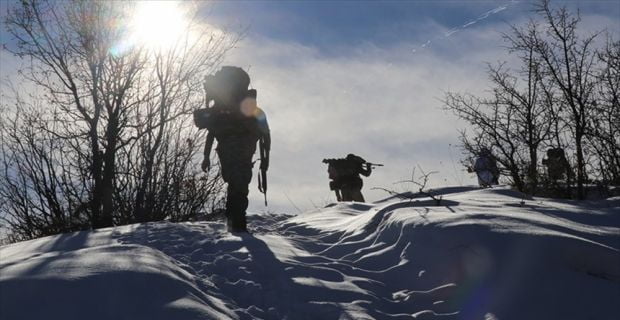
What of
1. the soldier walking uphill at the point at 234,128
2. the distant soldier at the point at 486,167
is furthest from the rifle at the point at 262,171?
the distant soldier at the point at 486,167

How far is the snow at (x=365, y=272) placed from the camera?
8.47ft

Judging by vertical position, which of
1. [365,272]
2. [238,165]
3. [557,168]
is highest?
[238,165]

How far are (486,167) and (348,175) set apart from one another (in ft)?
15.5

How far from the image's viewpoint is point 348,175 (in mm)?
12930

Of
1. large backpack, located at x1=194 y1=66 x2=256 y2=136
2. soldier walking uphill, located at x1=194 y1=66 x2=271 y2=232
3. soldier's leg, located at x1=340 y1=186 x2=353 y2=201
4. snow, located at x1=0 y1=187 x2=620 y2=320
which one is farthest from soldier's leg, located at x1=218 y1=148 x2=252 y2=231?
soldier's leg, located at x1=340 y1=186 x2=353 y2=201

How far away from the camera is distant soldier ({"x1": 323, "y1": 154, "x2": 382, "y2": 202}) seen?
12.9 meters

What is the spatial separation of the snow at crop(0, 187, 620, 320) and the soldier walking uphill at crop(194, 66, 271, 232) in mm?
1175

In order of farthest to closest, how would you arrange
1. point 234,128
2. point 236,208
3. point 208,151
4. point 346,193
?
1. point 346,193
2. point 208,151
3. point 234,128
4. point 236,208

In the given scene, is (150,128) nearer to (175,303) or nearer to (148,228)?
(148,228)

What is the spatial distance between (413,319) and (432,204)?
2.63 metres

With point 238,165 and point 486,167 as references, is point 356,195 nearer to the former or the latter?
point 486,167

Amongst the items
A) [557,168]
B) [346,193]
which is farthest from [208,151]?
[346,193]

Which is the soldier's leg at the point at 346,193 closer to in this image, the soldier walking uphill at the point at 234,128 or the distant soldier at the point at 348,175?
the distant soldier at the point at 348,175

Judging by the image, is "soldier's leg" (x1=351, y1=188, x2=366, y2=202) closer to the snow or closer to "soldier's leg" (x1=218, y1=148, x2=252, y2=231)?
"soldier's leg" (x1=218, y1=148, x2=252, y2=231)
